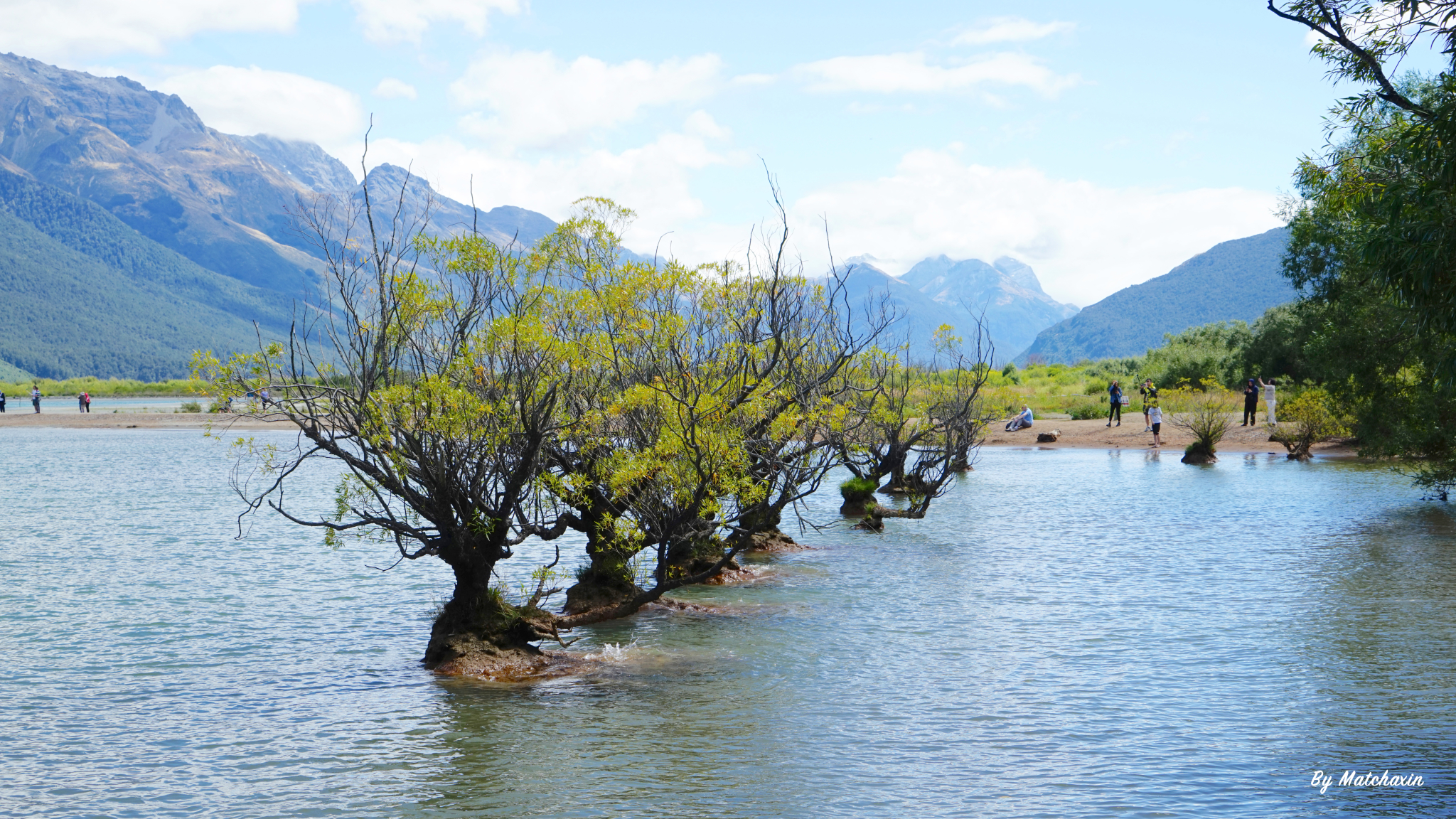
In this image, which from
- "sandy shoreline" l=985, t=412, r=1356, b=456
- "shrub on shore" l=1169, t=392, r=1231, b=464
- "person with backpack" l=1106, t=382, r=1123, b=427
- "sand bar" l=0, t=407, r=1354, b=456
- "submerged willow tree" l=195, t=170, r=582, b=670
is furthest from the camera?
"person with backpack" l=1106, t=382, r=1123, b=427

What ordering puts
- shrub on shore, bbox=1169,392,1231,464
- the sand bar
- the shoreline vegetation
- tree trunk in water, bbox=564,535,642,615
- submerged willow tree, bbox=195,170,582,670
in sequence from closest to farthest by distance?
1. submerged willow tree, bbox=195,170,582,670
2. tree trunk in water, bbox=564,535,642,615
3. shrub on shore, bbox=1169,392,1231,464
4. the sand bar
5. the shoreline vegetation

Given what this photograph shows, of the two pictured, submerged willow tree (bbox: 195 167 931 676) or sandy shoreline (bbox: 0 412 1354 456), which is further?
sandy shoreline (bbox: 0 412 1354 456)

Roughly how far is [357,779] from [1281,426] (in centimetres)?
4426

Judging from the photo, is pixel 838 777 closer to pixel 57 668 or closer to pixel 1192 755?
pixel 1192 755

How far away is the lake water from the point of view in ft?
31.7

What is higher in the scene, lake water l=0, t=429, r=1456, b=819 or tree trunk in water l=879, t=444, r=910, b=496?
tree trunk in water l=879, t=444, r=910, b=496

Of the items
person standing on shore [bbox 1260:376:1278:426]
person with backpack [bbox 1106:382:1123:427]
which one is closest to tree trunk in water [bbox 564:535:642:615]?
person standing on shore [bbox 1260:376:1278:426]

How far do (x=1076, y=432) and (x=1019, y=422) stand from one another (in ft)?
10.9

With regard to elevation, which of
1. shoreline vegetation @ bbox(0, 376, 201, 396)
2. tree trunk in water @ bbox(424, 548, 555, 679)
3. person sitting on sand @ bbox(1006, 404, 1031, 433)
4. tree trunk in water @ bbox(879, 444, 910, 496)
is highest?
shoreline vegetation @ bbox(0, 376, 201, 396)

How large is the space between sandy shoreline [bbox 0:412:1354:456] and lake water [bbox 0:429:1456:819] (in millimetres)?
13094

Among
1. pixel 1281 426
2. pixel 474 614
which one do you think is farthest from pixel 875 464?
pixel 1281 426

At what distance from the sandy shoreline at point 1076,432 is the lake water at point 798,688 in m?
13.1

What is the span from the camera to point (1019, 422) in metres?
56.8

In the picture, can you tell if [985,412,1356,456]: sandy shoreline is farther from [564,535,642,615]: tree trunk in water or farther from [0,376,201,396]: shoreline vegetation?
[0,376,201,396]: shoreline vegetation
